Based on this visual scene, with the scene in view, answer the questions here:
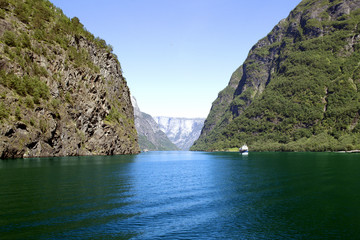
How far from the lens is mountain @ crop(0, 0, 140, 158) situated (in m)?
95.5

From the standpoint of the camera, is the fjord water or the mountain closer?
the fjord water

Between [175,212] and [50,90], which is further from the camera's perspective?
[50,90]

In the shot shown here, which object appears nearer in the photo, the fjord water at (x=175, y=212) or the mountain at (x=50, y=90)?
the fjord water at (x=175, y=212)

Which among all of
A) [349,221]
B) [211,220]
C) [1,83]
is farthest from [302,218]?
[1,83]

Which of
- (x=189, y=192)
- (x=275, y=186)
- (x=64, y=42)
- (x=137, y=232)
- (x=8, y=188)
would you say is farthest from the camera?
(x=64, y=42)

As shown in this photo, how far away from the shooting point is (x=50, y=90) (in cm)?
11875

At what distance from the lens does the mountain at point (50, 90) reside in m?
95.5

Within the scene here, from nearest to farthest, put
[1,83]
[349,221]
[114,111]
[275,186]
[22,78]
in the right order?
[349,221], [275,186], [1,83], [22,78], [114,111]

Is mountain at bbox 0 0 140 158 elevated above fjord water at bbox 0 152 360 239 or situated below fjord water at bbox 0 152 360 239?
above

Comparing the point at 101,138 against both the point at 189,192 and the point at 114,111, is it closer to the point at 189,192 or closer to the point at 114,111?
the point at 114,111

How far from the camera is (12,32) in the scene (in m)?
109

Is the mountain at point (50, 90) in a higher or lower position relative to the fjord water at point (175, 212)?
higher

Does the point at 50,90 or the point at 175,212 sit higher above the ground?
the point at 50,90

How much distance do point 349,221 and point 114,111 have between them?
162253mm
